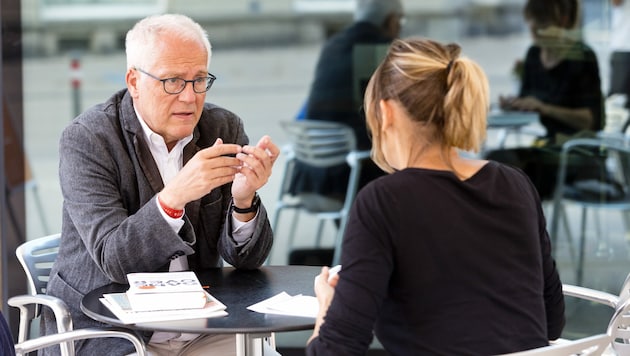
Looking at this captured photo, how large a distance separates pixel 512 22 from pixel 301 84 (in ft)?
3.47

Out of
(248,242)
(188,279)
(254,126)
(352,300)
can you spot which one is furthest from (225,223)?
(254,126)

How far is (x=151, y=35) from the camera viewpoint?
2928 mm

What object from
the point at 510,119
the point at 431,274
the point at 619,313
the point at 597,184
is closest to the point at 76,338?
the point at 431,274

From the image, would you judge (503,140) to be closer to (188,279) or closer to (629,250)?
(629,250)

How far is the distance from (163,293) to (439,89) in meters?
0.91

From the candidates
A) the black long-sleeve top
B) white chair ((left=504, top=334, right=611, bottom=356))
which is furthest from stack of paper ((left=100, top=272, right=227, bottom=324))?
white chair ((left=504, top=334, right=611, bottom=356))

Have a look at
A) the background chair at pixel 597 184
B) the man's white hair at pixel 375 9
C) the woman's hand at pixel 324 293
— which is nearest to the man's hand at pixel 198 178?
the woman's hand at pixel 324 293

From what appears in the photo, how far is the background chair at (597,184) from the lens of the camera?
16.2 feet

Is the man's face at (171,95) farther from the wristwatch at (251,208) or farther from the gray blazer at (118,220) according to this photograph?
the wristwatch at (251,208)

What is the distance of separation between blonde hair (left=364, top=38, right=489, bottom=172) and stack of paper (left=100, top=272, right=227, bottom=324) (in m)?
0.74

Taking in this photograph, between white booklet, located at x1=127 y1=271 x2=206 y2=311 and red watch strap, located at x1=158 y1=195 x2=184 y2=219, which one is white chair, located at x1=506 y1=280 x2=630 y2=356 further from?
red watch strap, located at x1=158 y1=195 x2=184 y2=219

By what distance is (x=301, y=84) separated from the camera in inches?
189

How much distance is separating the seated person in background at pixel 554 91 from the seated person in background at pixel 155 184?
224 centimetres

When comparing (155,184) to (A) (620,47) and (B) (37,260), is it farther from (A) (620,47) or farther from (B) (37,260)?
(A) (620,47)
